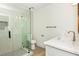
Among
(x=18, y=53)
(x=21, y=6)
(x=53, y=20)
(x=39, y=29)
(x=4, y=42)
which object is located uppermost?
(x=21, y=6)

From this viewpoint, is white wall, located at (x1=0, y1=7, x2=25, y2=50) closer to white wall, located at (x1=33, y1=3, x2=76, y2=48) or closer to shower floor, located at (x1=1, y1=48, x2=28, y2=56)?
shower floor, located at (x1=1, y1=48, x2=28, y2=56)

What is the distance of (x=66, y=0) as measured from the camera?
1092 mm

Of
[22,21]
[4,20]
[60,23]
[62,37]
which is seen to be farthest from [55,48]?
[4,20]

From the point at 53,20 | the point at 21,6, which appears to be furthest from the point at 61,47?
the point at 21,6

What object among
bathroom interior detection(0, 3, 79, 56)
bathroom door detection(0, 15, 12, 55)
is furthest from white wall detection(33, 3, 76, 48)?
bathroom door detection(0, 15, 12, 55)

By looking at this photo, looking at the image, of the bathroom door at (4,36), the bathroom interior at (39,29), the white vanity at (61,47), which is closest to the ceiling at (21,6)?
the bathroom interior at (39,29)

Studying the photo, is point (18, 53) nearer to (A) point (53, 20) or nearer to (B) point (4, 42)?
(B) point (4, 42)

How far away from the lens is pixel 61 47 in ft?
3.62

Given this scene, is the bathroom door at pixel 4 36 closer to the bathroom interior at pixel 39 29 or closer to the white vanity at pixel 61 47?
the bathroom interior at pixel 39 29

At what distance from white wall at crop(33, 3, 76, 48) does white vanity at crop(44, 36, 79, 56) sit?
75 millimetres

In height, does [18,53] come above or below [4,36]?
below

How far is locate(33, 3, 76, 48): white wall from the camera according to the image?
3.47 ft

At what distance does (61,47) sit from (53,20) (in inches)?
14.2

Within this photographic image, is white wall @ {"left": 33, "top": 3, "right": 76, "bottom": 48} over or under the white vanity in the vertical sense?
over
